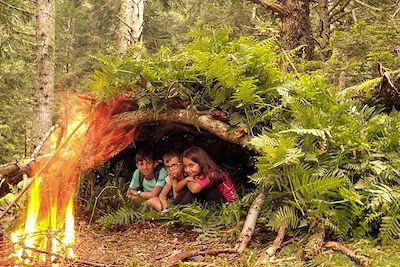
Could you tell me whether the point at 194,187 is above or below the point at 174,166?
below

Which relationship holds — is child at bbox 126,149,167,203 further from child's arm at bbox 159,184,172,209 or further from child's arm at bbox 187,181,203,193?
child's arm at bbox 187,181,203,193

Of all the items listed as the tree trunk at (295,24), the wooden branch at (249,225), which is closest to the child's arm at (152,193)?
the wooden branch at (249,225)

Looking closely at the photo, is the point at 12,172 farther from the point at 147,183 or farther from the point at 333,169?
the point at 333,169

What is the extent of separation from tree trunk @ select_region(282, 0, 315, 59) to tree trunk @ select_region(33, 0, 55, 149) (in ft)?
24.2

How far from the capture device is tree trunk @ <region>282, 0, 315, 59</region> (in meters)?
8.29

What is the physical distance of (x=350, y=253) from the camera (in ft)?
10.8

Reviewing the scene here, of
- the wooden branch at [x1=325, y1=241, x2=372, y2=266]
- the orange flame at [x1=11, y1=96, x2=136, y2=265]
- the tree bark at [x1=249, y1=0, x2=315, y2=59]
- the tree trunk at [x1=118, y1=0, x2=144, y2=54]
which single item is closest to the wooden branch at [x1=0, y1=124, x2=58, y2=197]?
the orange flame at [x1=11, y1=96, x2=136, y2=265]

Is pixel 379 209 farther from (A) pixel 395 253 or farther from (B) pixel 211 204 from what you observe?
(B) pixel 211 204

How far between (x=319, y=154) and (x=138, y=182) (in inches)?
128

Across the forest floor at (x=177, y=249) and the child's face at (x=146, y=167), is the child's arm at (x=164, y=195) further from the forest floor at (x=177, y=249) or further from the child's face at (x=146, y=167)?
the forest floor at (x=177, y=249)

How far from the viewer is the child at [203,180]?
5.80 meters

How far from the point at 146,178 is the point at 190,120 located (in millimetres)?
1709

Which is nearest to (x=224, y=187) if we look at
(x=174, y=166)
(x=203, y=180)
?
(x=203, y=180)

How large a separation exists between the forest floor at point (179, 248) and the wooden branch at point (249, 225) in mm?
72
